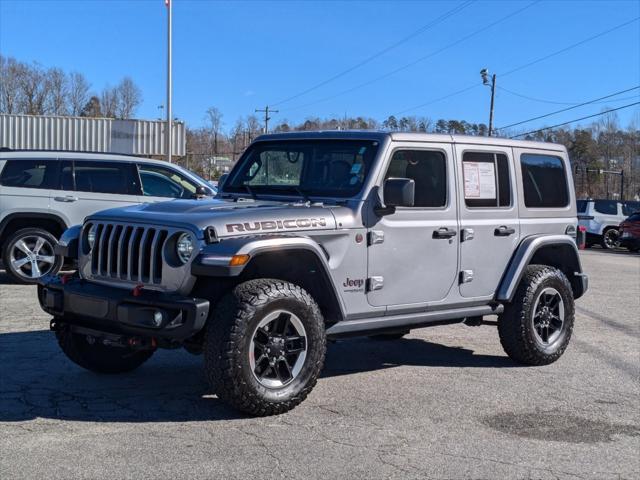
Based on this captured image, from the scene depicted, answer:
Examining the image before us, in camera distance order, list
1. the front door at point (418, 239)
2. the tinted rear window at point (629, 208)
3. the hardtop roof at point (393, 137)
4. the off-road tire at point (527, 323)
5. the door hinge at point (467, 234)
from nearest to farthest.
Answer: the front door at point (418, 239) → the hardtop roof at point (393, 137) → the door hinge at point (467, 234) → the off-road tire at point (527, 323) → the tinted rear window at point (629, 208)

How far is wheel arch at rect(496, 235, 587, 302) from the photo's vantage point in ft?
22.1

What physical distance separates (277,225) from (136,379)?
6.34 ft

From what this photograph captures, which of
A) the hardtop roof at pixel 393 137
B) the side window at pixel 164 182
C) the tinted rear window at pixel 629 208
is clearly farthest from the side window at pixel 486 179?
the tinted rear window at pixel 629 208

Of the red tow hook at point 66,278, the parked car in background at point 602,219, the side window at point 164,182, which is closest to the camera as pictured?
the red tow hook at point 66,278

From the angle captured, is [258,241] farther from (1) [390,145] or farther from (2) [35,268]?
(2) [35,268]

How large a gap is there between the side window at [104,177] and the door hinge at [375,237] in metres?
6.34

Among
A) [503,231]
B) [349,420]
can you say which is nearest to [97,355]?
[349,420]

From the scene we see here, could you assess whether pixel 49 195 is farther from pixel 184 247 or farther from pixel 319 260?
pixel 319 260

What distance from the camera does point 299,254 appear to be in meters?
5.34

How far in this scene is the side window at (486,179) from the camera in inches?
260

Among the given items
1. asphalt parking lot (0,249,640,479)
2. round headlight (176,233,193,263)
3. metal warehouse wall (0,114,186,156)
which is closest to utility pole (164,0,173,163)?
metal warehouse wall (0,114,186,156)

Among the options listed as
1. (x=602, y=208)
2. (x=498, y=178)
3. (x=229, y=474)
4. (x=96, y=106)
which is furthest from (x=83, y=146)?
(x=96, y=106)

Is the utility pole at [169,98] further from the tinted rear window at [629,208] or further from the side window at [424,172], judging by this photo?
the side window at [424,172]

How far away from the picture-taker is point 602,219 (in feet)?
87.4
